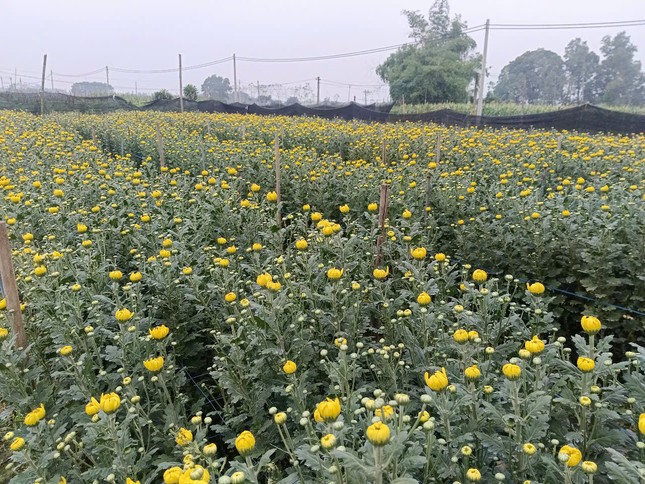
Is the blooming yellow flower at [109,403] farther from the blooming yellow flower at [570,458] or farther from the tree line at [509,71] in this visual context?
the tree line at [509,71]

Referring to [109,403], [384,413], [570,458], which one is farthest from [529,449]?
[109,403]

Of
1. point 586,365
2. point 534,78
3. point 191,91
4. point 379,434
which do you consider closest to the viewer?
point 379,434

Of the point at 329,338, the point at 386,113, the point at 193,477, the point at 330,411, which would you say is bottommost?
the point at 329,338

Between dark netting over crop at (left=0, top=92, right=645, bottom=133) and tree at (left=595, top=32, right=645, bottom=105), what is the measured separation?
47.2 metres

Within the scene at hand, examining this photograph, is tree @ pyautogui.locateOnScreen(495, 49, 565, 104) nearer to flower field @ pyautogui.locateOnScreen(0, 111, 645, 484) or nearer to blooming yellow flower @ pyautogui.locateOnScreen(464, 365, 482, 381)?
flower field @ pyautogui.locateOnScreen(0, 111, 645, 484)

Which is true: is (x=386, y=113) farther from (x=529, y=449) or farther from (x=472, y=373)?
(x=529, y=449)

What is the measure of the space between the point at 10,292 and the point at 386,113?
61.6 ft

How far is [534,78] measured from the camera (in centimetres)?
7000

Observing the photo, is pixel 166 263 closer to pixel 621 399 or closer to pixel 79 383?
pixel 79 383

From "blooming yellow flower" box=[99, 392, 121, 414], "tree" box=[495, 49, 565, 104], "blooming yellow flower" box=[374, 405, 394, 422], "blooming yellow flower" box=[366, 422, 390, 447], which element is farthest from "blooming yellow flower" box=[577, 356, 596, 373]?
"tree" box=[495, 49, 565, 104]

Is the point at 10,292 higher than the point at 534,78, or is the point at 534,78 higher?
the point at 534,78

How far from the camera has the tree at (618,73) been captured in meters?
56.2

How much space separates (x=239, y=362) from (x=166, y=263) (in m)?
1.04

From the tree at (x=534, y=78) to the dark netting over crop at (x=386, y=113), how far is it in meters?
50.2
